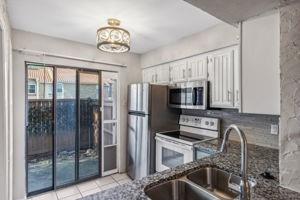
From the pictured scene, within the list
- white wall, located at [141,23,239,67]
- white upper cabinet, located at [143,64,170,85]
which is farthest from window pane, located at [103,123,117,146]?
white wall, located at [141,23,239,67]

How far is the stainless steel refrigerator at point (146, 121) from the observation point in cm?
302

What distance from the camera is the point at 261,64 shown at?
1.32 meters

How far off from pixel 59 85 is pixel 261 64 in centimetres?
297

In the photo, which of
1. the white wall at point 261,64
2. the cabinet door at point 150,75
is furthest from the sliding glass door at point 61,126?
the white wall at point 261,64

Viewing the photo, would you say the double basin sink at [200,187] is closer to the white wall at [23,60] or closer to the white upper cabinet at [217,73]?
the white upper cabinet at [217,73]

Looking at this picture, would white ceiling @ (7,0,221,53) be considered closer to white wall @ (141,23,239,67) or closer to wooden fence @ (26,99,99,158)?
white wall @ (141,23,239,67)

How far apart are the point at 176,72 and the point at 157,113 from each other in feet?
2.56

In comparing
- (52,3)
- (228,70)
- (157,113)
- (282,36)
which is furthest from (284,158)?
(52,3)

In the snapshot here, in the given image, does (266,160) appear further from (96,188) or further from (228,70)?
(96,188)

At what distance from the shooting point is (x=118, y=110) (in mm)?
3674

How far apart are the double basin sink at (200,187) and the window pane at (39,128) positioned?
2.56 m

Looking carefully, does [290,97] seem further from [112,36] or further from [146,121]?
[146,121]

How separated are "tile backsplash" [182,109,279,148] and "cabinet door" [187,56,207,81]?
603 millimetres

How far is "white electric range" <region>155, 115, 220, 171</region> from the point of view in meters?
2.51
